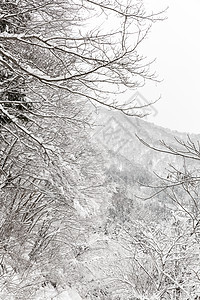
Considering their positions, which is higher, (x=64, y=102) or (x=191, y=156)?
(x=64, y=102)

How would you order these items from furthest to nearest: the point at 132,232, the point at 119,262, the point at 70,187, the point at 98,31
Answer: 1. the point at 132,232
2. the point at 119,262
3. the point at 70,187
4. the point at 98,31

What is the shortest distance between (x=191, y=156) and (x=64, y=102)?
17.3 feet

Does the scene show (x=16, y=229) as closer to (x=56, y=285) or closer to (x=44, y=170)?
(x=44, y=170)

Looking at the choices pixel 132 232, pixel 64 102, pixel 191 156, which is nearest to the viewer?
pixel 191 156

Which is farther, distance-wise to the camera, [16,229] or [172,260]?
[172,260]

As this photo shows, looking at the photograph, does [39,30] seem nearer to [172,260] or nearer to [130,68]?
[130,68]

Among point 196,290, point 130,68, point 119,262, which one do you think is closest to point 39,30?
point 130,68

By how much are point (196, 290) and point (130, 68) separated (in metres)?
6.15

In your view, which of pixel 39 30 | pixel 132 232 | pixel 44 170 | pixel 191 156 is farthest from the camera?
pixel 132 232

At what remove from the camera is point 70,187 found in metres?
5.70

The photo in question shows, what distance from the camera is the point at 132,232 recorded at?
11.5m

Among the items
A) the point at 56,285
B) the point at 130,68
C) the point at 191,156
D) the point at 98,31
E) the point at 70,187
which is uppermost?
the point at 98,31

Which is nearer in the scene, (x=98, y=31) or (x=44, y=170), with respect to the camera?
(x=98, y=31)

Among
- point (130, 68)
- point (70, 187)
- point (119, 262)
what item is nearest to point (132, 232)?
point (119, 262)
